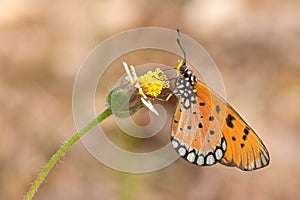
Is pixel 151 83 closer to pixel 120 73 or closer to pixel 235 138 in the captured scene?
pixel 235 138

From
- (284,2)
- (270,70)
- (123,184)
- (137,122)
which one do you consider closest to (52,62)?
(137,122)

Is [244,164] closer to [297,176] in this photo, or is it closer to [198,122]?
[198,122]

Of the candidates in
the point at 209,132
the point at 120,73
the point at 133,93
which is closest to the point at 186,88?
the point at 209,132

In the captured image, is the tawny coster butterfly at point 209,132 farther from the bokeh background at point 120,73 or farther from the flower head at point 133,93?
the bokeh background at point 120,73

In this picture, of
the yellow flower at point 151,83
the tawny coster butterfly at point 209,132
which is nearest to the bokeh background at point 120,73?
the tawny coster butterfly at point 209,132

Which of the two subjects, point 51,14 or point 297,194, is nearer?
point 297,194

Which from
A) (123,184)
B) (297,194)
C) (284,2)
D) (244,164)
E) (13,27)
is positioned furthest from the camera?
(284,2)

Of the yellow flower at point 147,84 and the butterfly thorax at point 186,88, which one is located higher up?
the butterfly thorax at point 186,88
